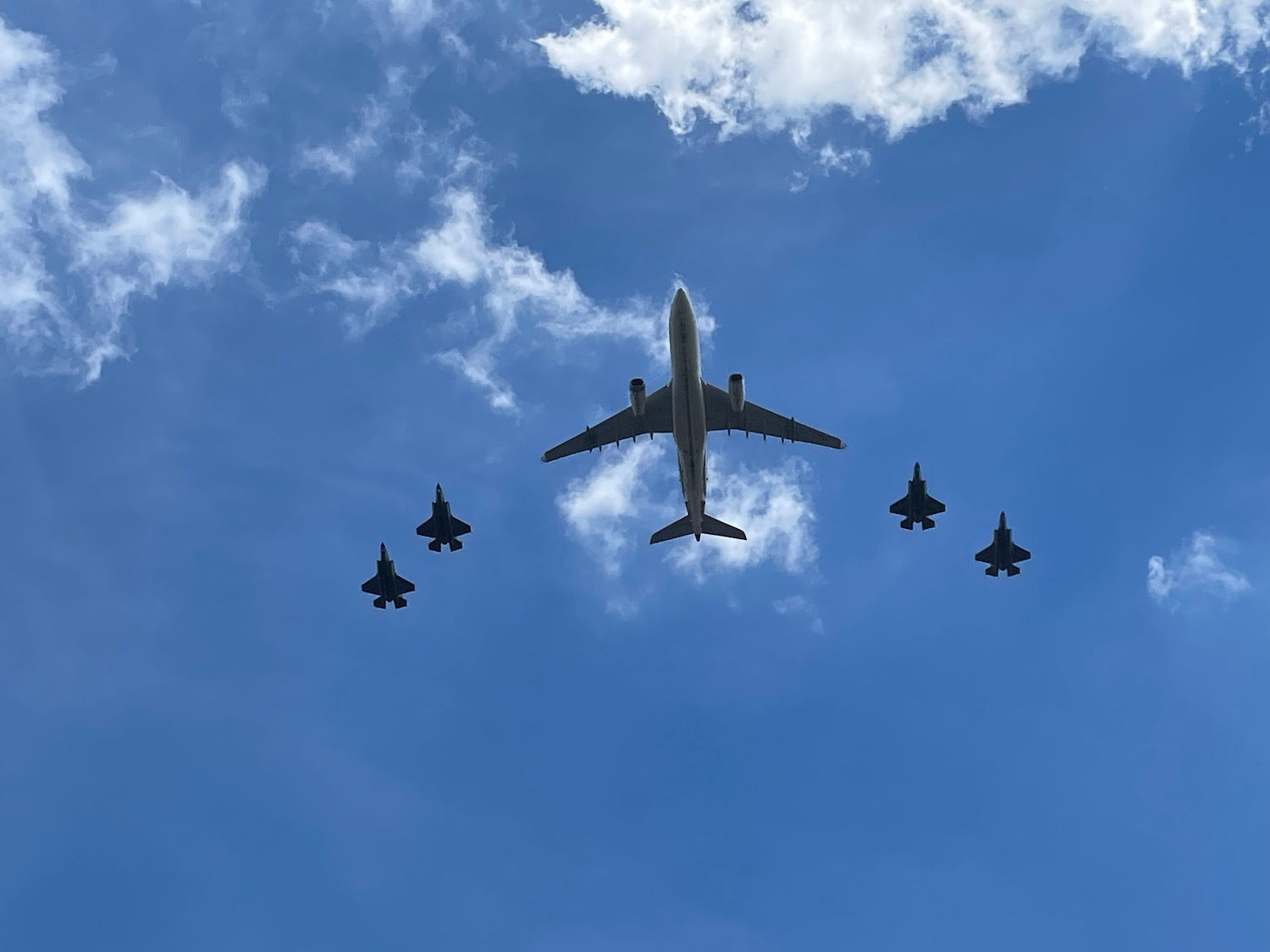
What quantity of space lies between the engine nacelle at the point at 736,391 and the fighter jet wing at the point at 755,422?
2901 mm

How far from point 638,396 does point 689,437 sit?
4675mm

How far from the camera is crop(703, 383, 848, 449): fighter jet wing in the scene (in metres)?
103

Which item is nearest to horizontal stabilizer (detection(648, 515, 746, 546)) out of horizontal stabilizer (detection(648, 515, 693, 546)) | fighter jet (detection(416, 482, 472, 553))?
horizontal stabilizer (detection(648, 515, 693, 546))

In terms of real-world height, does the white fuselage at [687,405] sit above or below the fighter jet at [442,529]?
above

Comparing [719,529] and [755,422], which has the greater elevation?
[755,422]

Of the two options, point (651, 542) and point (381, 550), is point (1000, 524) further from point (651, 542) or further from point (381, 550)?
point (381, 550)

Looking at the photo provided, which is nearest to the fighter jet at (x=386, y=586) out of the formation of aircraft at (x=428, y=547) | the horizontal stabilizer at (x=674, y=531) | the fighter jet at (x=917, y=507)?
the formation of aircraft at (x=428, y=547)

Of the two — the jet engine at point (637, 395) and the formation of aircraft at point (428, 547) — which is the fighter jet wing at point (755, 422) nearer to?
the jet engine at point (637, 395)

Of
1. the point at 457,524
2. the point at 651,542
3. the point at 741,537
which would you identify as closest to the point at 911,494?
the point at 741,537

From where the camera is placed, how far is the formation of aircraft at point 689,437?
94.4 m

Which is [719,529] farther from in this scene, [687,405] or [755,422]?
[687,405]

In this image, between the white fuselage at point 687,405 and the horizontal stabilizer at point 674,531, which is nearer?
the white fuselage at point 687,405

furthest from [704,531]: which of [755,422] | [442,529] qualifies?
[442,529]

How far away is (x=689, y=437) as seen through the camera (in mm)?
97375
